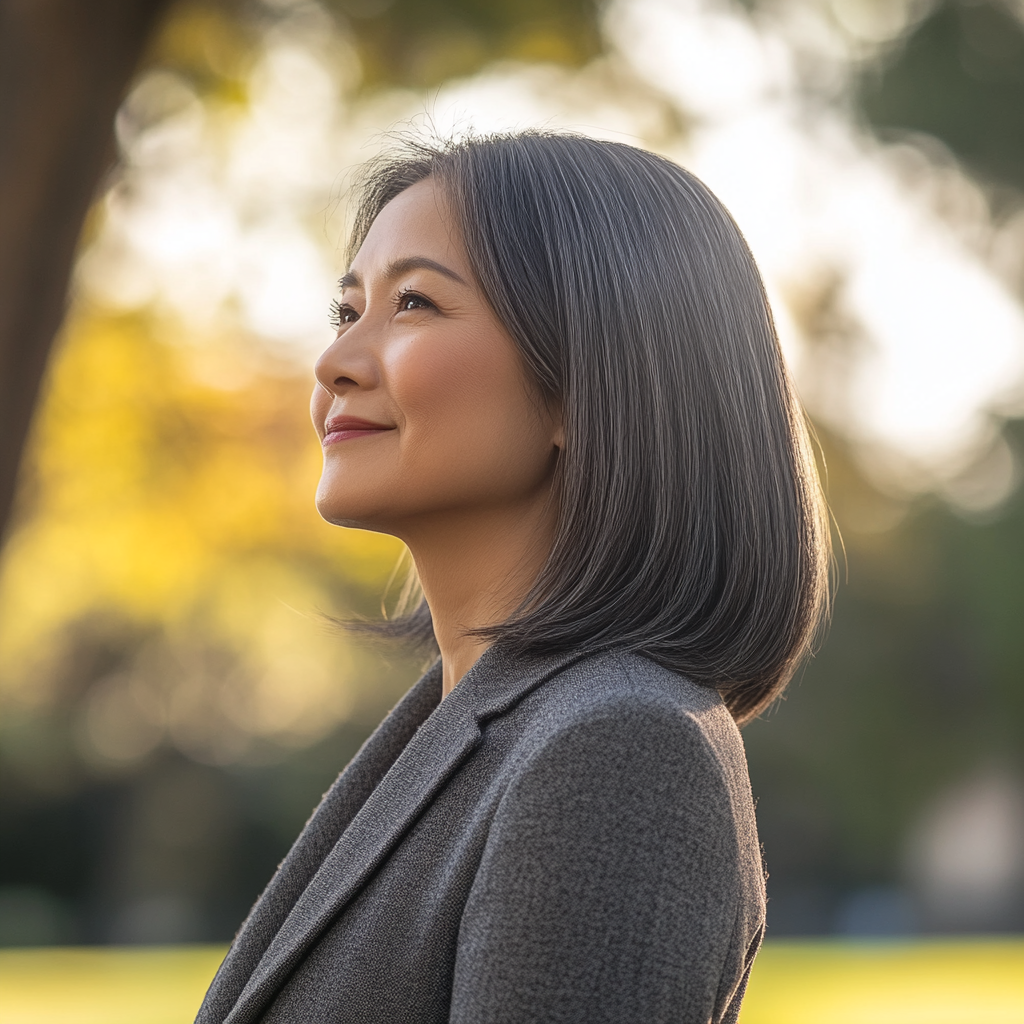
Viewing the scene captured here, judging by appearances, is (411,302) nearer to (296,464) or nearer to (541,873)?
(541,873)

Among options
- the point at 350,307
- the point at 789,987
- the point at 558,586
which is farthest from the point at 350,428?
the point at 789,987

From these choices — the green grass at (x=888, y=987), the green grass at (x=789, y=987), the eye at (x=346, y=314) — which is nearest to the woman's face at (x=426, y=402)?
the eye at (x=346, y=314)

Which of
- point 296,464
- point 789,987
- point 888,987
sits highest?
point 296,464

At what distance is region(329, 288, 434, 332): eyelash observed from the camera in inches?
75.8

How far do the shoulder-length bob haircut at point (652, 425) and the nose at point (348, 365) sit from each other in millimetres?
226

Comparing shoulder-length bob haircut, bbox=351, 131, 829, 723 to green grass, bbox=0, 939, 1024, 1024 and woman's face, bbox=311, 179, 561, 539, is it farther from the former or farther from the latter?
green grass, bbox=0, 939, 1024, 1024

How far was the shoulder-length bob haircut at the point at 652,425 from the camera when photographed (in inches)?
69.9

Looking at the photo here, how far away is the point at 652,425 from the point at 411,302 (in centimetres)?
44

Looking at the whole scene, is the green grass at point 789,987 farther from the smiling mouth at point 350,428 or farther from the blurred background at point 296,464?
the smiling mouth at point 350,428

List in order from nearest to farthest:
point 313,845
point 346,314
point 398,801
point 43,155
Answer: point 398,801, point 313,845, point 346,314, point 43,155

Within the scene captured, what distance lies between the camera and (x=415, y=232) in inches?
77.9

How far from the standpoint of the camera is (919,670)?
2589cm

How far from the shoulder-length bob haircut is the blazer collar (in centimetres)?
6

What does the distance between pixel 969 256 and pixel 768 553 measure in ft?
48.3
